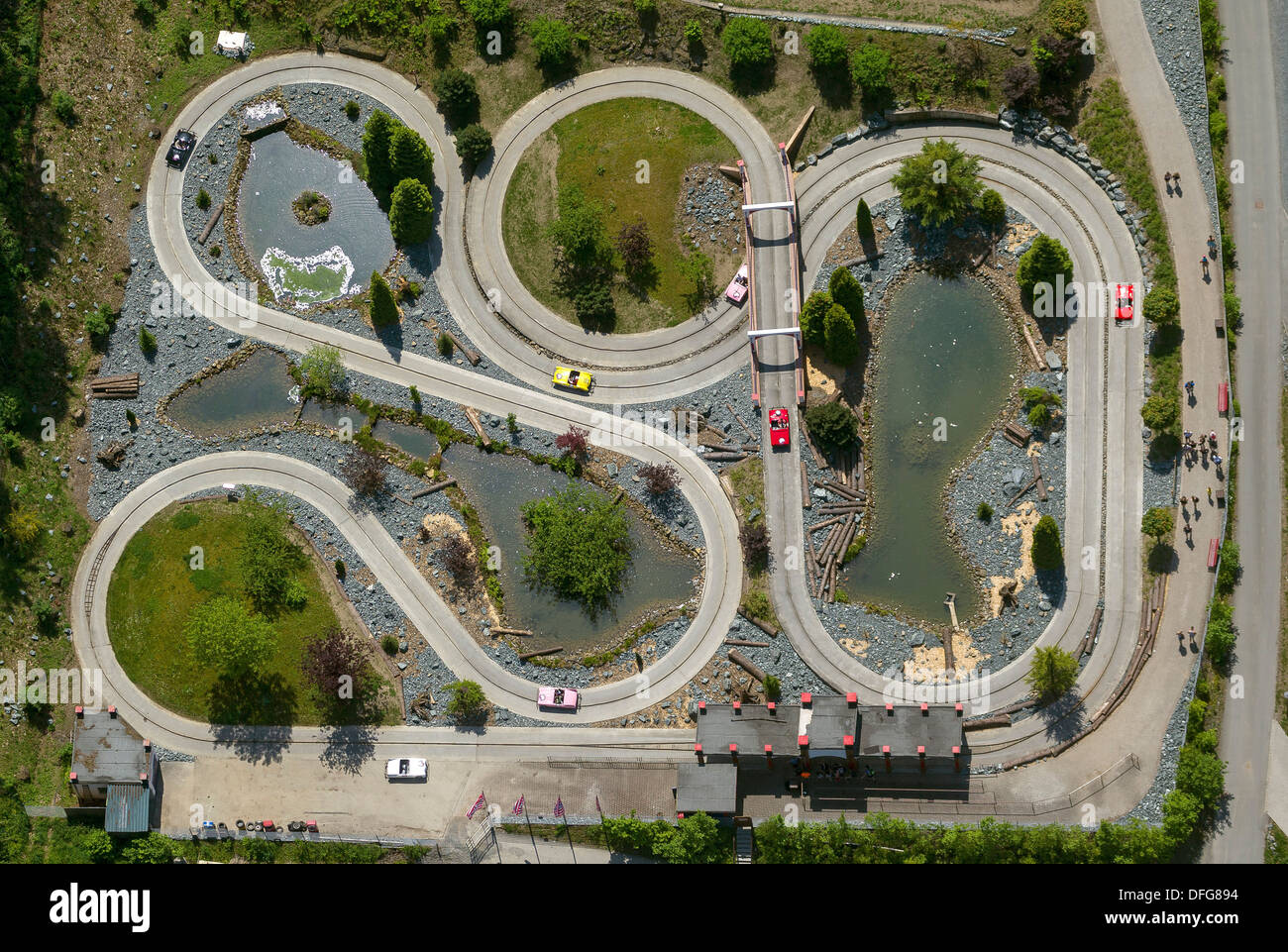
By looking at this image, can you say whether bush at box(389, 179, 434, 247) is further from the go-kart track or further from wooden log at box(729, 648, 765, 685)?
wooden log at box(729, 648, 765, 685)

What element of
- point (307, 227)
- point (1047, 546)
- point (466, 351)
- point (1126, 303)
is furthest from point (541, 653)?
point (1126, 303)

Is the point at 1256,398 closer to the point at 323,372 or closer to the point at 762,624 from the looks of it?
the point at 762,624

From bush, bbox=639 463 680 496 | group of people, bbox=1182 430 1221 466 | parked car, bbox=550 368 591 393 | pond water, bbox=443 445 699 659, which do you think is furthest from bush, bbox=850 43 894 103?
pond water, bbox=443 445 699 659

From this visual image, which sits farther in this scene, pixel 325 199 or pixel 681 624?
pixel 325 199

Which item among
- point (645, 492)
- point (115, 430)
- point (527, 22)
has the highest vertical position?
point (527, 22)

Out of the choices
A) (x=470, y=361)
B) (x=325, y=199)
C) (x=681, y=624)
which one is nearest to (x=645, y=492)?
(x=681, y=624)

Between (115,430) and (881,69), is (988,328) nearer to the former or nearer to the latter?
Result: (881,69)

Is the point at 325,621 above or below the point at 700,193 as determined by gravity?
below
